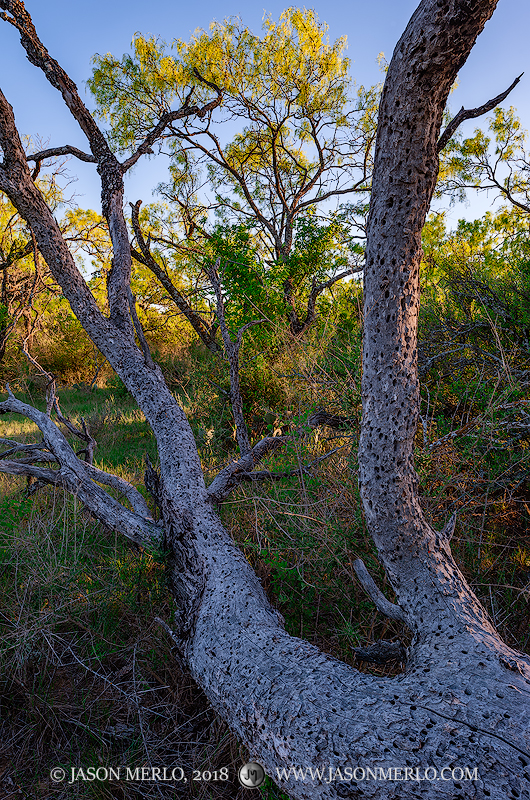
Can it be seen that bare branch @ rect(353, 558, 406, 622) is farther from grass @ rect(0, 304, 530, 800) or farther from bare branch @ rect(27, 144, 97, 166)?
bare branch @ rect(27, 144, 97, 166)

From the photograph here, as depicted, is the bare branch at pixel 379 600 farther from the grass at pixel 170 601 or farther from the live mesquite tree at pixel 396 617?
the grass at pixel 170 601

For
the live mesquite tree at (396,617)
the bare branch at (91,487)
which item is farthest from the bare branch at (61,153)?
the live mesquite tree at (396,617)

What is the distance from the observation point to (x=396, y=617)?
2.00m

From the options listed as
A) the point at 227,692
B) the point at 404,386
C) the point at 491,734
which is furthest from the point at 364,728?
the point at 404,386

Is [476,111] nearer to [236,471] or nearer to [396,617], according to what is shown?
[396,617]

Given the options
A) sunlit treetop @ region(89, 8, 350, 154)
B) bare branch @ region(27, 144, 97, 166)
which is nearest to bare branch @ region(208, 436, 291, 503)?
bare branch @ region(27, 144, 97, 166)

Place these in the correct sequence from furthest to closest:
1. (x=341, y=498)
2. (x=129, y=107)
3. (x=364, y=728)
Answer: (x=129, y=107), (x=341, y=498), (x=364, y=728)

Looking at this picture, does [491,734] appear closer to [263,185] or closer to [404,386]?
[404,386]

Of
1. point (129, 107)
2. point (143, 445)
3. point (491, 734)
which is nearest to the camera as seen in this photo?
point (491, 734)

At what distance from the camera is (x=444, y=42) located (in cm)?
146

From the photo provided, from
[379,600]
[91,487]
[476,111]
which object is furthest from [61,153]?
[379,600]

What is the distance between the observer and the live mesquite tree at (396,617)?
1332 millimetres

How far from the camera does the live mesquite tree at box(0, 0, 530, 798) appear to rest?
52.4 inches

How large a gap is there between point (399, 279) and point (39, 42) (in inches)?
184
